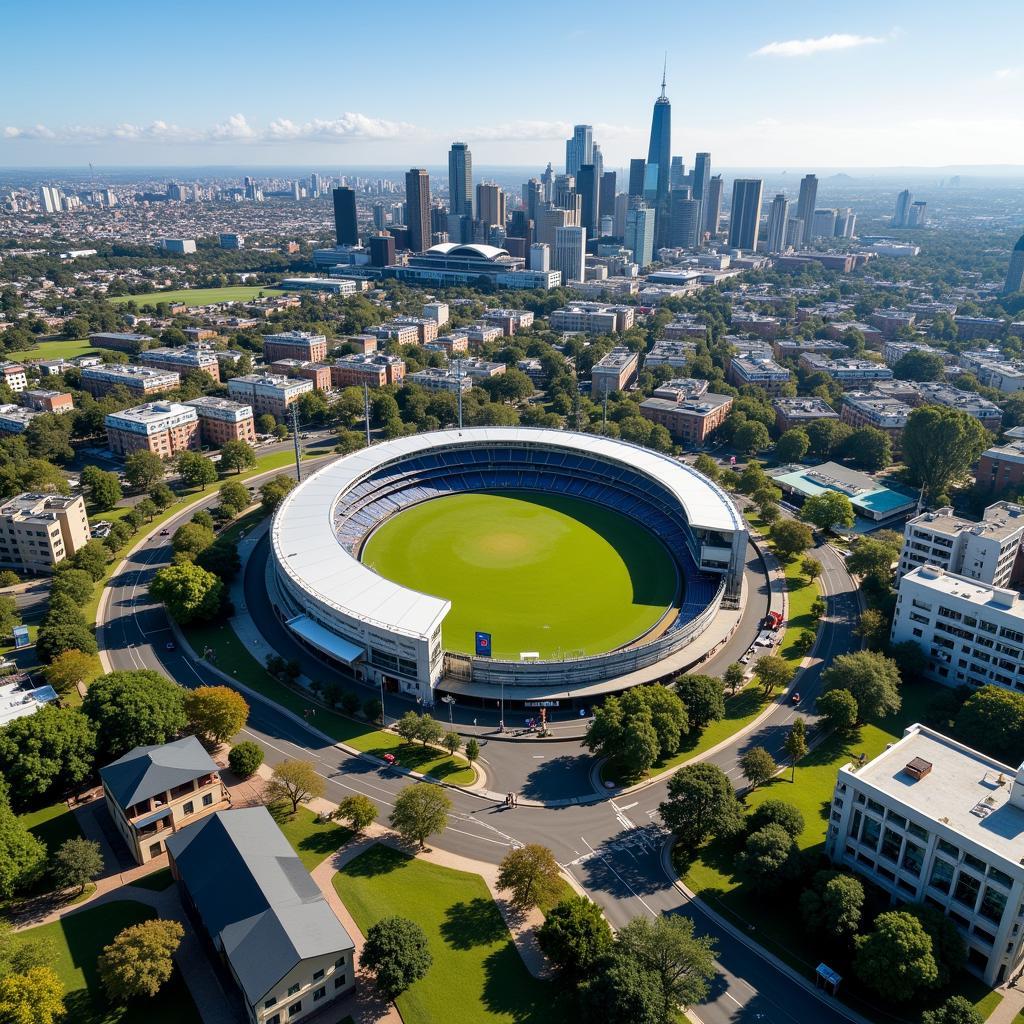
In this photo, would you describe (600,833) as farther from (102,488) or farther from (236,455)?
(236,455)

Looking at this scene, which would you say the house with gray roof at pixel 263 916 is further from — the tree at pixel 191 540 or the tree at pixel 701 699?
the tree at pixel 191 540

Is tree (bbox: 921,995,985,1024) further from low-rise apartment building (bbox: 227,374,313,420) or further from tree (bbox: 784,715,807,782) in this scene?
low-rise apartment building (bbox: 227,374,313,420)

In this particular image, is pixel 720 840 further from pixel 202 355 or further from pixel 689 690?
pixel 202 355

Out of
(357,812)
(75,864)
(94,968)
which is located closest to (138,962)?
(94,968)

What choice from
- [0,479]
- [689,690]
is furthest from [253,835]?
[0,479]

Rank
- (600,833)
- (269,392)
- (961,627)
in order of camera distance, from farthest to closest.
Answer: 1. (269,392)
2. (961,627)
3. (600,833)

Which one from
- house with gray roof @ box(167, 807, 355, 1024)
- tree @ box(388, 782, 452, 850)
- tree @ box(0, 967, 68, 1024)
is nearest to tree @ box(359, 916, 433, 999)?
house with gray roof @ box(167, 807, 355, 1024)
